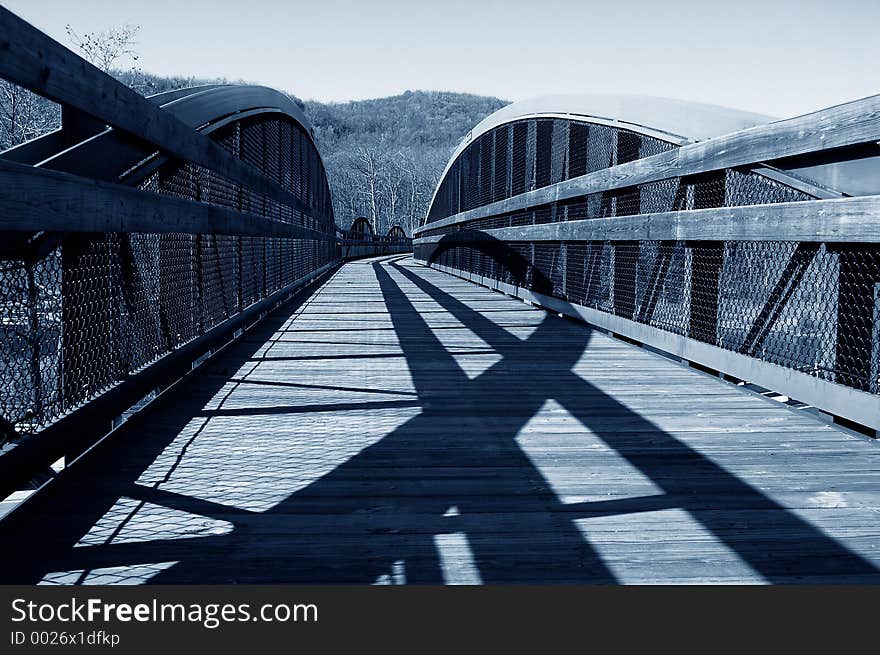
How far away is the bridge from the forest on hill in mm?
4211

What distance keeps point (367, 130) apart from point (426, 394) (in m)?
140

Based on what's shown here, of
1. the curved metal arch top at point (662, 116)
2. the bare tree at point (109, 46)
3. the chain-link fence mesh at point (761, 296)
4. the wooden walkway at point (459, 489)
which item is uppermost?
the bare tree at point (109, 46)

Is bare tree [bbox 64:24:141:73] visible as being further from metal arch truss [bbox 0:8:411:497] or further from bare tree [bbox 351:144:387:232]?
bare tree [bbox 351:144:387:232]

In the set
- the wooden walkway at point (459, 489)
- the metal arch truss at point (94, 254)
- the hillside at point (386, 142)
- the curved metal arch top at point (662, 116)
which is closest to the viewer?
the wooden walkway at point (459, 489)

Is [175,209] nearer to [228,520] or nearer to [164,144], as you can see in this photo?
[164,144]

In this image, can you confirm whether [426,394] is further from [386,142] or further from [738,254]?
[386,142]

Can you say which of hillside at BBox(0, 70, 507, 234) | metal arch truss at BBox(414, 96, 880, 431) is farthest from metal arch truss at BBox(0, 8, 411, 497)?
hillside at BBox(0, 70, 507, 234)

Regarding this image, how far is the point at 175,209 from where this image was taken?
373 centimetres

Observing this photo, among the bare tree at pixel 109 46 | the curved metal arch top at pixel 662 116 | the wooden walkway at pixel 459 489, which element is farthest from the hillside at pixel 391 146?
the wooden walkway at pixel 459 489

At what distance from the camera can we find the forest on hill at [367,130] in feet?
85.1

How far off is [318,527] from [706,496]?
4.26 ft

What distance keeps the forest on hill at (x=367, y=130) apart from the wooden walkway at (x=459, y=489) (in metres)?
5.01

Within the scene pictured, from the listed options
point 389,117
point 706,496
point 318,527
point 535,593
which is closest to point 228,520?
point 318,527

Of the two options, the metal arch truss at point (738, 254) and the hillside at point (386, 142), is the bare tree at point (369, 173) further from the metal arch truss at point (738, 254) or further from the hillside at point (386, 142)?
the metal arch truss at point (738, 254)
